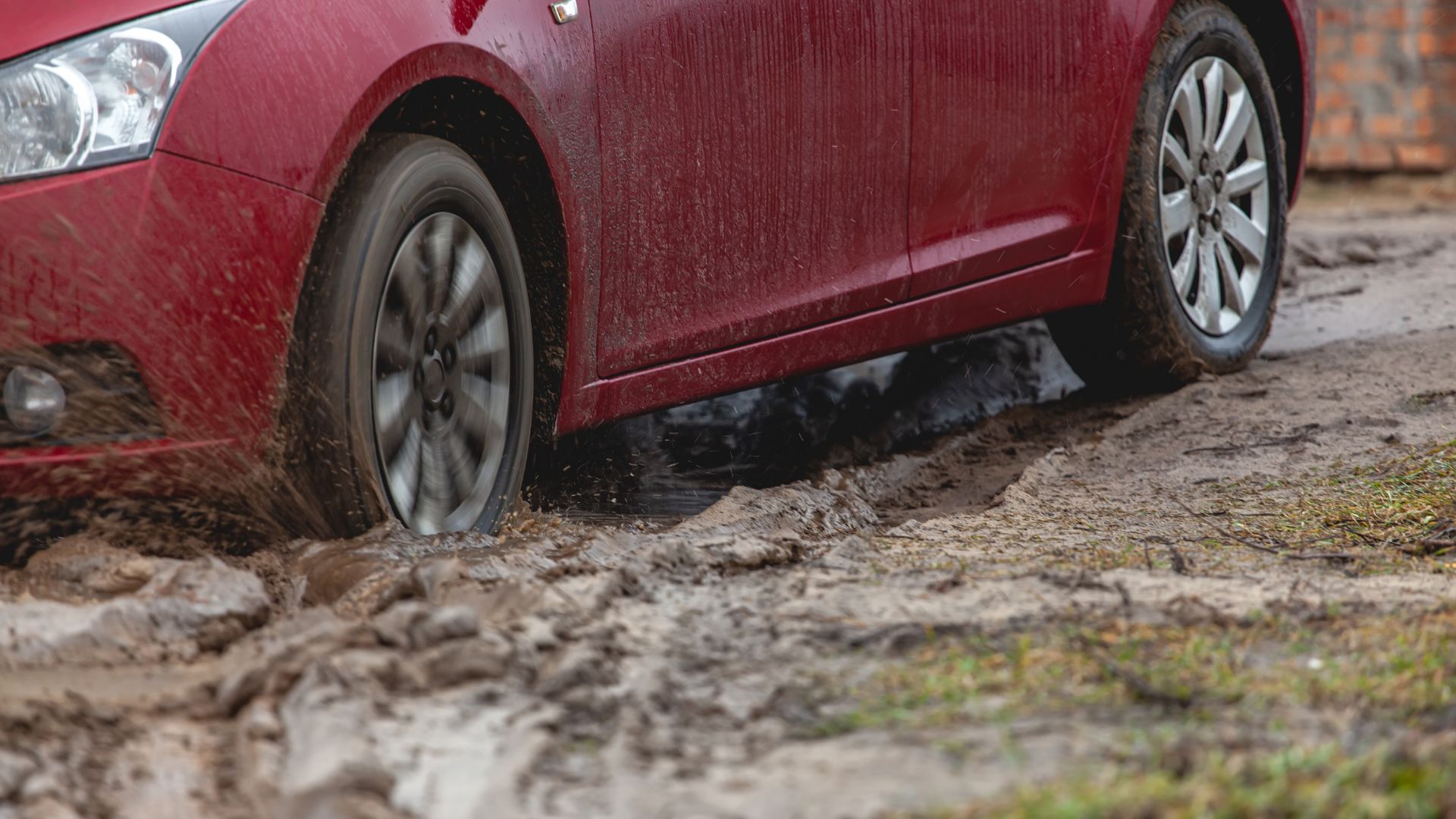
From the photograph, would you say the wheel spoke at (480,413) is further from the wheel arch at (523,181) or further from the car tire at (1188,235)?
the car tire at (1188,235)

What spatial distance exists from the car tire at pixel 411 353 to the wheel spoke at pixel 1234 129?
2.42 metres

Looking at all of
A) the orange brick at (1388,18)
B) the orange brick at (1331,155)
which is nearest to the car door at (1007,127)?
the orange brick at (1331,155)

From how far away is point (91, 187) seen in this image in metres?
2.38

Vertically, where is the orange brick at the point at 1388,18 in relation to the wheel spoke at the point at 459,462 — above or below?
above

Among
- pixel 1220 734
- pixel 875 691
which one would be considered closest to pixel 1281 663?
pixel 1220 734

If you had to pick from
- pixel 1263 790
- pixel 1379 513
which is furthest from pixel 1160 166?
pixel 1263 790

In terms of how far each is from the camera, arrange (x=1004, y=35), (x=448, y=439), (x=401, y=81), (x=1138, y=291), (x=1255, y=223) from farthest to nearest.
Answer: (x=1255, y=223) → (x=1138, y=291) → (x=1004, y=35) → (x=448, y=439) → (x=401, y=81)

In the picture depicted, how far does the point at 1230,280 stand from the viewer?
188 inches

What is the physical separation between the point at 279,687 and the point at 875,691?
73 cm

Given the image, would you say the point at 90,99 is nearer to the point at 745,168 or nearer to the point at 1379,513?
the point at 745,168

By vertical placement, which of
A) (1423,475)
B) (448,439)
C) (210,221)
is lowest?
(1423,475)

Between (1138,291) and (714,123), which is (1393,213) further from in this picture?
(714,123)

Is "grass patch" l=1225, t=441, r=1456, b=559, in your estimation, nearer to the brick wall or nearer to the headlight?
the headlight

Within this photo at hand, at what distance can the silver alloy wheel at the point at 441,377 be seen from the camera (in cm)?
282
